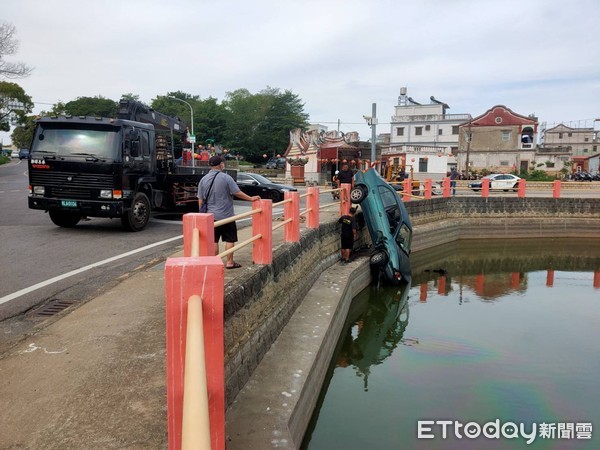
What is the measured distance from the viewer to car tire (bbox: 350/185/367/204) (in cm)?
1209

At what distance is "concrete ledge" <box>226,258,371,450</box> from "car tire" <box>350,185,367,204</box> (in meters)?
3.84

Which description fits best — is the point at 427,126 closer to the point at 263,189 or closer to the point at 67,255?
the point at 263,189

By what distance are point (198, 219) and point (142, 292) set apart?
2.73m

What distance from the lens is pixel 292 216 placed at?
25.1 ft

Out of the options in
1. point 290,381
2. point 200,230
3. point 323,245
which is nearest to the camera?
point 200,230

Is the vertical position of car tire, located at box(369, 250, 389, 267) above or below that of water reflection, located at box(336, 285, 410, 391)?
above

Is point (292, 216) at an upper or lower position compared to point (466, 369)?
upper

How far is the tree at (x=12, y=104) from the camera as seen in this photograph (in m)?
45.6

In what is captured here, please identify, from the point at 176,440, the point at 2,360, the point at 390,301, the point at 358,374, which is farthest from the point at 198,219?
the point at 390,301

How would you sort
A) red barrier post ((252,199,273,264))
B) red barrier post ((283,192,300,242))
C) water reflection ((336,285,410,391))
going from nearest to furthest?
red barrier post ((252,199,273,264)) < red barrier post ((283,192,300,242)) < water reflection ((336,285,410,391))

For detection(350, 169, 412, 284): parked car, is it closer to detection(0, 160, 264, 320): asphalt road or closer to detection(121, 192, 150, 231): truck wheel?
detection(0, 160, 264, 320): asphalt road

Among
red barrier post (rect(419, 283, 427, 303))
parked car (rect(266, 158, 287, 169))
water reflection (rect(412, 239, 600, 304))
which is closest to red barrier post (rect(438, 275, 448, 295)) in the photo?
water reflection (rect(412, 239, 600, 304))

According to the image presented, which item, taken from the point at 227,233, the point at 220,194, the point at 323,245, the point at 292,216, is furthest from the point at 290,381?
the point at 323,245

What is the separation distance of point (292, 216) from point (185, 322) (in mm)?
5225
